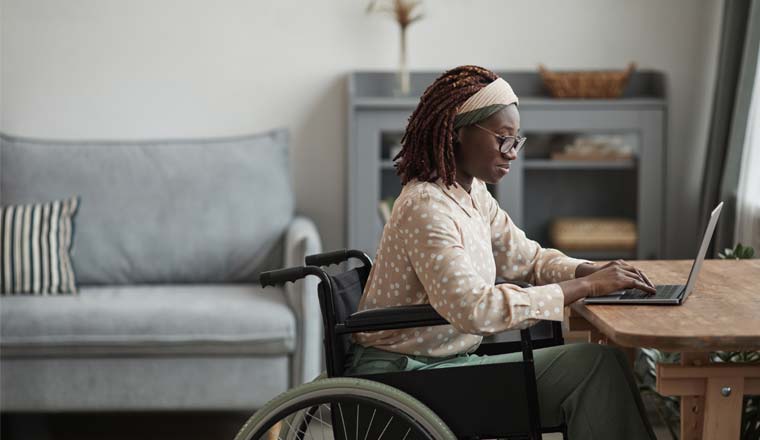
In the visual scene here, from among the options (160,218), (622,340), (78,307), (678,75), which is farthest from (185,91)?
(622,340)

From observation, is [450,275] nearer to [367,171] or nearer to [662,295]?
[662,295]

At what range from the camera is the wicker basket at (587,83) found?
358 centimetres

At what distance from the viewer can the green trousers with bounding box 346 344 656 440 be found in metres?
1.60

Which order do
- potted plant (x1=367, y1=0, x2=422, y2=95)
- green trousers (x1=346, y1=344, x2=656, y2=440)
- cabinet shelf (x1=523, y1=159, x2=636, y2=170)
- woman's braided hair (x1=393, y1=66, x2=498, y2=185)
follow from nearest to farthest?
green trousers (x1=346, y1=344, x2=656, y2=440)
woman's braided hair (x1=393, y1=66, x2=498, y2=185)
cabinet shelf (x1=523, y1=159, x2=636, y2=170)
potted plant (x1=367, y1=0, x2=422, y2=95)

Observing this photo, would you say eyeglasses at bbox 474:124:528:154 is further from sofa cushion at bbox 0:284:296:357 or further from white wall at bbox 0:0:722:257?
white wall at bbox 0:0:722:257

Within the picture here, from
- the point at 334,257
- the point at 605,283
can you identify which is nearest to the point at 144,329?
the point at 334,257

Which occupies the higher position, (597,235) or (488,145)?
(488,145)

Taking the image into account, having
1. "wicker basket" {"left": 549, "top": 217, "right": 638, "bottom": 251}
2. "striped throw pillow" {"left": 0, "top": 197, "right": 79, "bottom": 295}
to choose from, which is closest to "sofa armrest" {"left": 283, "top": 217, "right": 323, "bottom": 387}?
"striped throw pillow" {"left": 0, "top": 197, "right": 79, "bottom": 295}

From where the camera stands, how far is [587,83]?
11.7ft

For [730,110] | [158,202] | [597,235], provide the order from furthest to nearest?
[597,235], [158,202], [730,110]

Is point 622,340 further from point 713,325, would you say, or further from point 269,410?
point 269,410

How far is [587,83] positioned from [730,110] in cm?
56

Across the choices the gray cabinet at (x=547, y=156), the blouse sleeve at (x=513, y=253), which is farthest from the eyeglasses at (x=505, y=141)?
the gray cabinet at (x=547, y=156)

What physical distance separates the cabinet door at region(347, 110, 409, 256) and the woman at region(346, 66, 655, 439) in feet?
5.43
